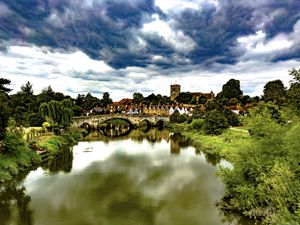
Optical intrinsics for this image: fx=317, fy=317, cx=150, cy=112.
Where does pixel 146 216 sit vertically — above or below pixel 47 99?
below

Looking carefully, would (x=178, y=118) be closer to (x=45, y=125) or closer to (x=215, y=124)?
(x=215, y=124)

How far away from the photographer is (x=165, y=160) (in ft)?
114

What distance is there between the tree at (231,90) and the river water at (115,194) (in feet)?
229

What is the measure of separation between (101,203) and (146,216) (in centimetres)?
345

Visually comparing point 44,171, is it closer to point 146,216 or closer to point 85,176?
point 85,176

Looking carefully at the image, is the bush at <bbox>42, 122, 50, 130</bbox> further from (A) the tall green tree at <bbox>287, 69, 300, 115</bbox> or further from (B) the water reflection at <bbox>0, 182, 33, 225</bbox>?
(A) the tall green tree at <bbox>287, 69, 300, 115</bbox>

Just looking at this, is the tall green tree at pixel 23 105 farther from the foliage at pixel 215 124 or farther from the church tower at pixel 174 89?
the church tower at pixel 174 89

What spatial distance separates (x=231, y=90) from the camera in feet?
331

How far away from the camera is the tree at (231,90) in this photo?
100 metres

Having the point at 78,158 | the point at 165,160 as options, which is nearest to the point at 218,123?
the point at 165,160

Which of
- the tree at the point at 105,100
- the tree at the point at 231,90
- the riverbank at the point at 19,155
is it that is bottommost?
the riverbank at the point at 19,155

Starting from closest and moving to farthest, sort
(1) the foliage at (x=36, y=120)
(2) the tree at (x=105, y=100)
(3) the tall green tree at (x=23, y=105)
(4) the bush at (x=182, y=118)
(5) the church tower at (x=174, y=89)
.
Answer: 1. (3) the tall green tree at (x=23, y=105)
2. (1) the foliage at (x=36, y=120)
3. (4) the bush at (x=182, y=118)
4. (2) the tree at (x=105, y=100)
5. (5) the church tower at (x=174, y=89)

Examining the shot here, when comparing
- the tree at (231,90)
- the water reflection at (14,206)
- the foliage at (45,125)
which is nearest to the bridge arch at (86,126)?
the foliage at (45,125)

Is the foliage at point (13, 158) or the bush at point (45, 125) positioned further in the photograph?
the bush at point (45, 125)
